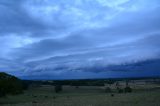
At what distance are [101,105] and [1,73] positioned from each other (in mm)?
29403

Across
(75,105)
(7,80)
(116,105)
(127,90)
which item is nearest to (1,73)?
(7,80)

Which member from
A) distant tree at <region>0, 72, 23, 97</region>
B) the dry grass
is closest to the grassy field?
the dry grass

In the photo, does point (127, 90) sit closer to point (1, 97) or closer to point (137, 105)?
point (1, 97)

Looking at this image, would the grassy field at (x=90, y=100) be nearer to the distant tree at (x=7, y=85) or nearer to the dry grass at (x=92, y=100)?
the dry grass at (x=92, y=100)

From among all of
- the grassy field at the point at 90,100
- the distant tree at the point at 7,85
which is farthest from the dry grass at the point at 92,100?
the distant tree at the point at 7,85

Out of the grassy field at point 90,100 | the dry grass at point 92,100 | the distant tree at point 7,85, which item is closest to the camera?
the dry grass at point 92,100

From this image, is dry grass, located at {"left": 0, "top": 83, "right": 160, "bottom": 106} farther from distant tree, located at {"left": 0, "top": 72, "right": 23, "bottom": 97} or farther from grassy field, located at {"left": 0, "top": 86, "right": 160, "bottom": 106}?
distant tree, located at {"left": 0, "top": 72, "right": 23, "bottom": 97}

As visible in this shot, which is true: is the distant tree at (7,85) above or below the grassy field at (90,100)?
above

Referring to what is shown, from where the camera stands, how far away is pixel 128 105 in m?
46.4

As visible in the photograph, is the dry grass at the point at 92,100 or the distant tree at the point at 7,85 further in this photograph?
the distant tree at the point at 7,85

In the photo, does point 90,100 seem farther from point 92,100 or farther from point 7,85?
point 7,85

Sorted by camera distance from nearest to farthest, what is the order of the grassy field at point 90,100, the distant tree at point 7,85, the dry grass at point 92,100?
the dry grass at point 92,100 < the grassy field at point 90,100 < the distant tree at point 7,85

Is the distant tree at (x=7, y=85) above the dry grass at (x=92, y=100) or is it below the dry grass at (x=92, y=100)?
above

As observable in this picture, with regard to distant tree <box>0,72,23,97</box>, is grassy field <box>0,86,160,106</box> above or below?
below
